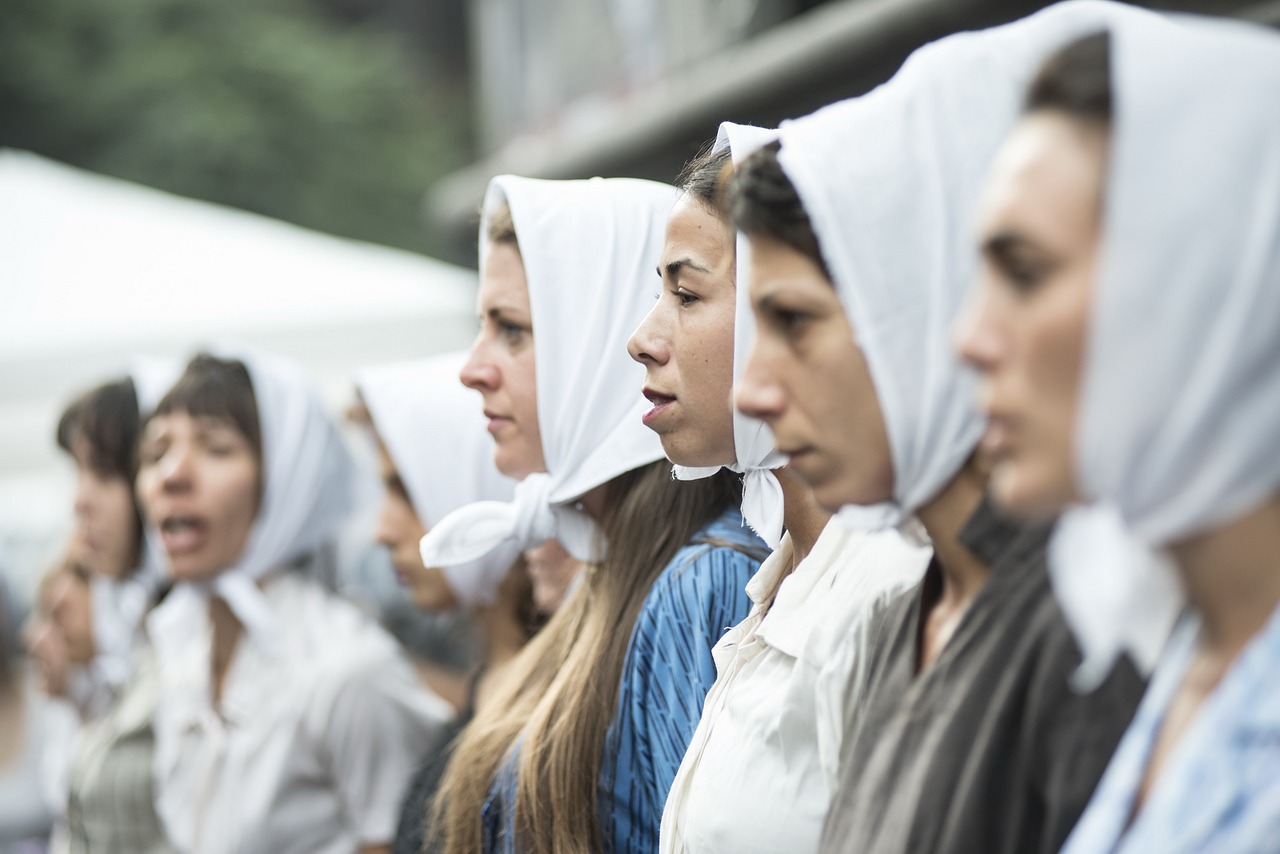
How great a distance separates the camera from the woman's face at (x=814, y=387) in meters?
2.03

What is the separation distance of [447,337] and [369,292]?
60 cm

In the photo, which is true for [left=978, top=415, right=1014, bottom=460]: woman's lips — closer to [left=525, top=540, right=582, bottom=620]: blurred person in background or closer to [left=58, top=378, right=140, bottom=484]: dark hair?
[left=525, top=540, right=582, bottom=620]: blurred person in background

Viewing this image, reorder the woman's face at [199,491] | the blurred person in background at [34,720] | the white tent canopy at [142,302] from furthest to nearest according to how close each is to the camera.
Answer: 1. the white tent canopy at [142,302]
2. the blurred person in background at [34,720]
3. the woman's face at [199,491]

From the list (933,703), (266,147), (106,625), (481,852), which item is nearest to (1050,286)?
(933,703)

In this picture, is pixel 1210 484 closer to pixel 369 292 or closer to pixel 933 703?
pixel 933 703

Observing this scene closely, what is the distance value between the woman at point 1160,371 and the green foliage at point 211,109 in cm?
2075

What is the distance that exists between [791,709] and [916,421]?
58cm

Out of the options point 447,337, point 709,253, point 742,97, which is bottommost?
point 709,253

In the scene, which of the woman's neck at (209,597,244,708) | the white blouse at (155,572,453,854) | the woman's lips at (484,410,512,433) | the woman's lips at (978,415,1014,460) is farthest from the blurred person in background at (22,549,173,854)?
the woman's lips at (978,415,1014,460)

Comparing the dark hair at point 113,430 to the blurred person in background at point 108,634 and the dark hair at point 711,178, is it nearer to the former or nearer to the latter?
the blurred person in background at point 108,634

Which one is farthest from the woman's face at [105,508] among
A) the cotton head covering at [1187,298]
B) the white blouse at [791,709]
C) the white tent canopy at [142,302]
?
the cotton head covering at [1187,298]

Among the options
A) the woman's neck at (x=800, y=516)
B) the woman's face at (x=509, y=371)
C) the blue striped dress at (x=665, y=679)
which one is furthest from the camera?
the woman's face at (x=509, y=371)

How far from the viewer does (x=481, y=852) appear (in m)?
3.42

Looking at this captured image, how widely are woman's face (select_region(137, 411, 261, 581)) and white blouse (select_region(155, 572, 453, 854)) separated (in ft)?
1.10
